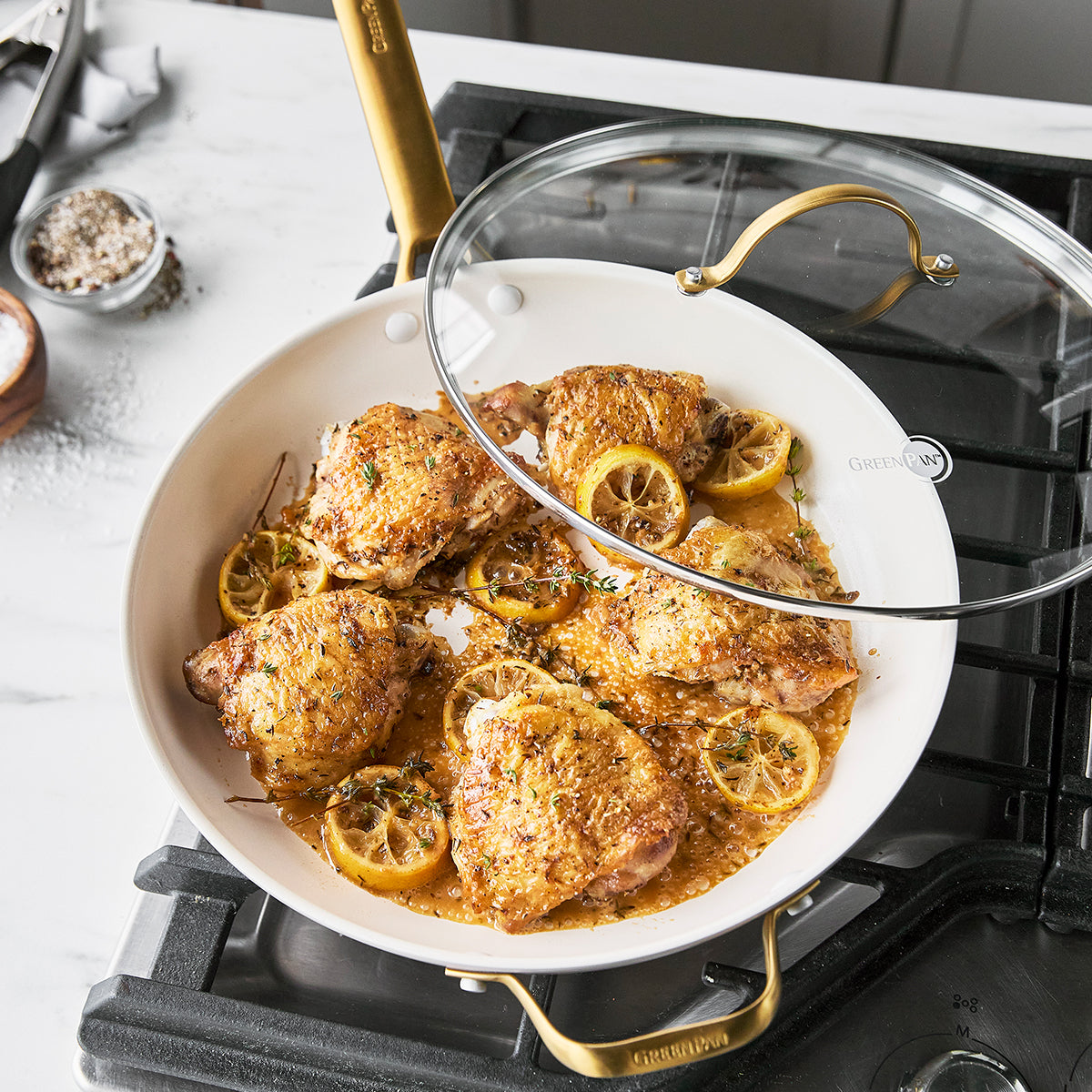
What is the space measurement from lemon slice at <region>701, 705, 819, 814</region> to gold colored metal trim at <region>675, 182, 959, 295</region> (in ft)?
1.77

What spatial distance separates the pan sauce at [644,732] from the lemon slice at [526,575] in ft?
0.11

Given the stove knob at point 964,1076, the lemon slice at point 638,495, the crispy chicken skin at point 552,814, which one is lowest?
the stove knob at point 964,1076

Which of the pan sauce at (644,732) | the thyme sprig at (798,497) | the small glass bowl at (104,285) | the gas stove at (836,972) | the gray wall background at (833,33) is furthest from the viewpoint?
the gray wall background at (833,33)

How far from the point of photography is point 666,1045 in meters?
1.00

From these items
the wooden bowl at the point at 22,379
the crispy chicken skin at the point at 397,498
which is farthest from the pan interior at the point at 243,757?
the wooden bowl at the point at 22,379

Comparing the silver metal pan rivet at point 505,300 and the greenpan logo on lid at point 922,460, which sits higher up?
the silver metal pan rivet at point 505,300

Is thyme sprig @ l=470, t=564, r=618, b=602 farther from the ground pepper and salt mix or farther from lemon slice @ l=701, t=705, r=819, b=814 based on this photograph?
the ground pepper and salt mix

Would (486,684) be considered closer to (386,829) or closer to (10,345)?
(386,829)

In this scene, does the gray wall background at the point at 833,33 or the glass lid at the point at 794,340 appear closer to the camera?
the glass lid at the point at 794,340

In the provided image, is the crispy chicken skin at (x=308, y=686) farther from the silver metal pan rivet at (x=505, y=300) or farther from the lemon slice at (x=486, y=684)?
the silver metal pan rivet at (x=505, y=300)

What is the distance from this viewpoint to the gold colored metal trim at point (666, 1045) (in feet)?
3.27

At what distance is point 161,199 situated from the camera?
1876 mm

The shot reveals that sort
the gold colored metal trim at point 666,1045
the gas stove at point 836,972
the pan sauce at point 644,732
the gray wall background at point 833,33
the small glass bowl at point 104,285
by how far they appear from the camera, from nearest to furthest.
Result: the gold colored metal trim at point 666,1045, the gas stove at point 836,972, the pan sauce at point 644,732, the small glass bowl at point 104,285, the gray wall background at point 833,33

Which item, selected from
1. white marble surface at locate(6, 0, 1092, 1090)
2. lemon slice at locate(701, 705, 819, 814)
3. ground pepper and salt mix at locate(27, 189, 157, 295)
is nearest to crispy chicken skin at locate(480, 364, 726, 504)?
lemon slice at locate(701, 705, 819, 814)
